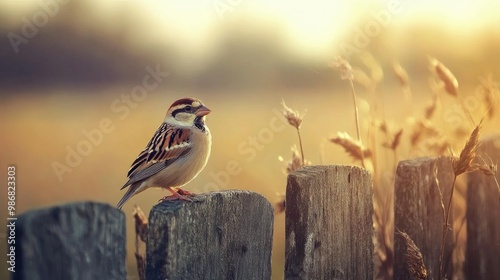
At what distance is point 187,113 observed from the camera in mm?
4668

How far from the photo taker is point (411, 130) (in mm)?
5207

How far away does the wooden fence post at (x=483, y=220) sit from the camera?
4.84 metres

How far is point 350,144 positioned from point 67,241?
2.21m

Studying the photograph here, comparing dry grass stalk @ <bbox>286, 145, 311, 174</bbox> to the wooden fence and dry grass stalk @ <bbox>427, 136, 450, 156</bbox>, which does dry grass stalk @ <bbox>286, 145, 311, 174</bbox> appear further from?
dry grass stalk @ <bbox>427, 136, 450, 156</bbox>

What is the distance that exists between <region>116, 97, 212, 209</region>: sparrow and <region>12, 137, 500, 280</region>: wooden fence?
101cm

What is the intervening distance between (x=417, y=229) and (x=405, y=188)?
24 cm

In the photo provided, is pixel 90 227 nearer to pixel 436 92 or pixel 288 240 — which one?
pixel 288 240

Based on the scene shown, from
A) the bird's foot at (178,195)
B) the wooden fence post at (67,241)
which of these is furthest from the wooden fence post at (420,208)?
the wooden fence post at (67,241)

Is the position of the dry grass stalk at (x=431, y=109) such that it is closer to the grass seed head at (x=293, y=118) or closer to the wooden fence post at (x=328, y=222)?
the grass seed head at (x=293, y=118)

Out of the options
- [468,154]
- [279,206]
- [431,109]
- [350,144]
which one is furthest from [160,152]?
[431,109]

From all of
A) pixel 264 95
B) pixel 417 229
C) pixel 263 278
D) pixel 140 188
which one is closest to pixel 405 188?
pixel 417 229

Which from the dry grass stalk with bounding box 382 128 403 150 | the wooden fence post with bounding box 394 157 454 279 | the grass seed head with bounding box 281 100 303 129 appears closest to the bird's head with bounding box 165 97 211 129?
the grass seed head with bounding box 281 100 303 129

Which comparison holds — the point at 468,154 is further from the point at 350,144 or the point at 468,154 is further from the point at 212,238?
the point at 212,238

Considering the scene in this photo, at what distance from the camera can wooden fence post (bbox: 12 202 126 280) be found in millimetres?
2406
